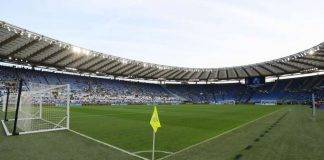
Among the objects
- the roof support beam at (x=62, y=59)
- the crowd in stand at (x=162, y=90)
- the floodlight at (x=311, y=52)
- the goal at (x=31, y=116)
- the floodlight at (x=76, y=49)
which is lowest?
the goal at (x=31, y=116)

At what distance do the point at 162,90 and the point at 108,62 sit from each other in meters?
37.6

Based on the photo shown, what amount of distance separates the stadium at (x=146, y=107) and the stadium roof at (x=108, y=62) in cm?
21

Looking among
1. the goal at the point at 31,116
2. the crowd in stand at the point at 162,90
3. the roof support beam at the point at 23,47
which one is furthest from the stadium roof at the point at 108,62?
the goal at the point at 31,116

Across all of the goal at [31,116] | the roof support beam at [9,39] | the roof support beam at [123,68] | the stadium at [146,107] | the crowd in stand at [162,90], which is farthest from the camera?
the roof support beam at [123,68]

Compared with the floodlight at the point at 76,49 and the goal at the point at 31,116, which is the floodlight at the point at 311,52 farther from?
the goal at the point at 31,116

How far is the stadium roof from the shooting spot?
173 ft

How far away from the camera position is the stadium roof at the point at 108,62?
52.7m

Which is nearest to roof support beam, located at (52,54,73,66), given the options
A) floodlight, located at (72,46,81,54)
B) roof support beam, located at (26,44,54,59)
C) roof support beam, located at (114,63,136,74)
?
floodlight, located at (72,46,81,54)

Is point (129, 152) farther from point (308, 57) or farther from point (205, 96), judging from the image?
point (205, 96)

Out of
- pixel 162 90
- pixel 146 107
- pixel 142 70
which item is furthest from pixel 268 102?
pixel 146 107

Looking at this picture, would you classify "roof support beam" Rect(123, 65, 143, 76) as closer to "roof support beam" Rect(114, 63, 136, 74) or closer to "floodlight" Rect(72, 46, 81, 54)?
"roof support beam" Rect(114, 63, 136, 74)

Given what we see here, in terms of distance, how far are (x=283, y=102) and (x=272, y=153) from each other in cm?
8295

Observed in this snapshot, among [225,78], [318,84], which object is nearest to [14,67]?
[225,78]

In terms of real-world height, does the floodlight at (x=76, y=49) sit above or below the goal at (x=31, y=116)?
above
